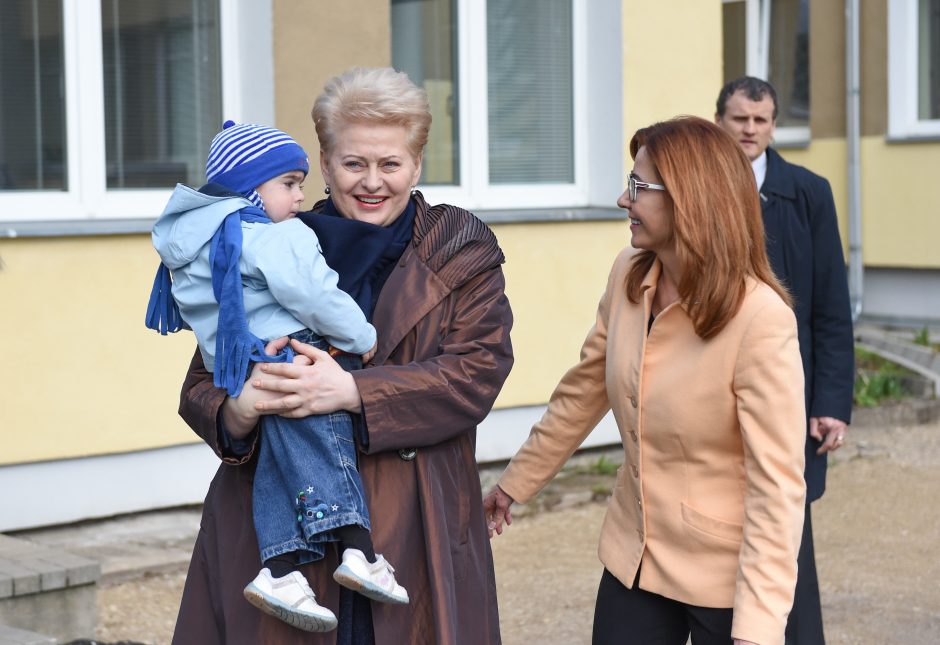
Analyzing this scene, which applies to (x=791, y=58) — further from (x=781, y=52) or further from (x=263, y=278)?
(x=263, y=278)

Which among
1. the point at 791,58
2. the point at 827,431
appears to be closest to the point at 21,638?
the point at 827,431

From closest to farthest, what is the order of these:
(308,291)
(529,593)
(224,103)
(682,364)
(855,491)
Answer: (308,291), (682,364), (529,593), (224,103), (855,491)

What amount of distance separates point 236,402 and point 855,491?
598 centimetres

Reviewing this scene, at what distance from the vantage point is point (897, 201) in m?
13.0

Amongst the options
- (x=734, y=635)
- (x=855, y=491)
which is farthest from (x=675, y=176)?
(x=855, y=491)

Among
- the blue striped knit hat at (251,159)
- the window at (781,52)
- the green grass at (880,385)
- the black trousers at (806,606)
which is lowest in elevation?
the green grass at (880,385)

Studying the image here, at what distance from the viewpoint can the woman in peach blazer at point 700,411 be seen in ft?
9.55

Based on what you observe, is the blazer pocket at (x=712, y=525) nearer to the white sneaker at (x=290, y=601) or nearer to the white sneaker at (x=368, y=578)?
the white sneaker at (x=368, y=578)

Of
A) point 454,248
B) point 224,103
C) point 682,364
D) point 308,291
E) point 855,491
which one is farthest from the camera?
point 855,491

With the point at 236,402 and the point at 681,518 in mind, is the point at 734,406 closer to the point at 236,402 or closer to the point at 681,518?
the point at 681,518

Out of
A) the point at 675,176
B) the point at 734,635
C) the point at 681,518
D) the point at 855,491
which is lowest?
the point at 855,491

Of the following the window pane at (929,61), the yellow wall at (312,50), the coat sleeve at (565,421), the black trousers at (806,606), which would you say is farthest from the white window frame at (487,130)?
the window pane at (929,61)

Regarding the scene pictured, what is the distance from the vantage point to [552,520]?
285 inches

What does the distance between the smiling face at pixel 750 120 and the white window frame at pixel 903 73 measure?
832 centimetres
